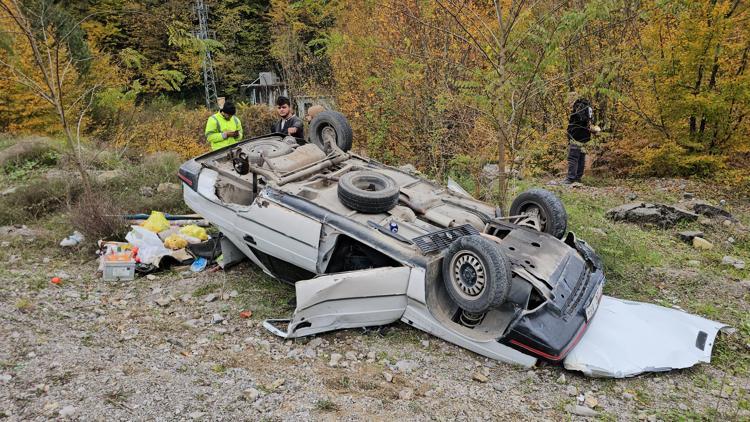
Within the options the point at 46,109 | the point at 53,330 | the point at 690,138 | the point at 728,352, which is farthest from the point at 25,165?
the point at 690,138

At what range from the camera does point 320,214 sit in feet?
13.9

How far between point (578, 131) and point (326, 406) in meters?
7.41

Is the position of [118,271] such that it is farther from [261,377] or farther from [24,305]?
[261,377]

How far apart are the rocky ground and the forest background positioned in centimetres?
286

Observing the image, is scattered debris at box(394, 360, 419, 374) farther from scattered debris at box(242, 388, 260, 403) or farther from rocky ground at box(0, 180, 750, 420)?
scattered debris at box(242, 388, 260, 403)

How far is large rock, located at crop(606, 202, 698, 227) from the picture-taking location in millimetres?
6672

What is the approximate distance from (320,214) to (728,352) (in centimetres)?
349

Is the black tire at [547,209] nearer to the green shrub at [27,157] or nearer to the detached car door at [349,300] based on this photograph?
the detached car door at [349,300]

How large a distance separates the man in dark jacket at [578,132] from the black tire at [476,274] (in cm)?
548

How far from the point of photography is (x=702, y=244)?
5953 mm

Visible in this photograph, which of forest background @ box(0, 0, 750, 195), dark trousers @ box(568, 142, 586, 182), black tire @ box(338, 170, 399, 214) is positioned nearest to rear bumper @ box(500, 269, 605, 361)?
black tire @ box(338, 170, 399, 214)

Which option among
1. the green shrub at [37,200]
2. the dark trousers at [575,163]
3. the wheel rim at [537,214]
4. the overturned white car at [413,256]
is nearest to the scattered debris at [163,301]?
the overturned white car at [413,256]

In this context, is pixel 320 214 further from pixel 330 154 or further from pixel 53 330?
pixel 53 330

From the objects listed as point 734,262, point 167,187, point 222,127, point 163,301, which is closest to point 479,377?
point 163,301
